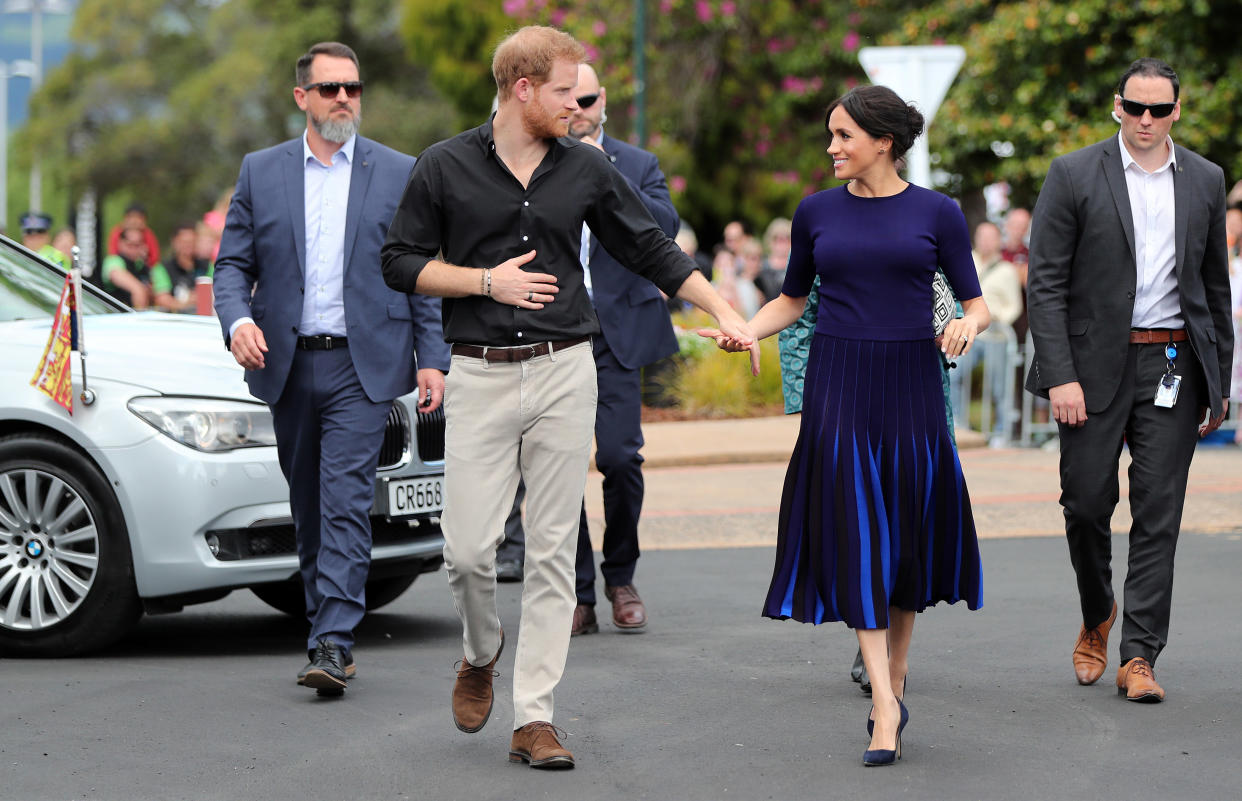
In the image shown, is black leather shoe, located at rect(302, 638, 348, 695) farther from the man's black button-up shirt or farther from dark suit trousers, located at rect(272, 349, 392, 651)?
the man's black button-up shirt

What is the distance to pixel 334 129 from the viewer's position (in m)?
6.41

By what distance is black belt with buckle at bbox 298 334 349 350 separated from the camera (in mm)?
6328

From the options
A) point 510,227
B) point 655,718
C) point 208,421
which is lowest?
point 655,718

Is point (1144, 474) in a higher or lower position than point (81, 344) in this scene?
lower

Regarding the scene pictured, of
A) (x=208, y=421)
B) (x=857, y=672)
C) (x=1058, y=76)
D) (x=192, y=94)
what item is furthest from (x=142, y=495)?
(x=192, y=94)

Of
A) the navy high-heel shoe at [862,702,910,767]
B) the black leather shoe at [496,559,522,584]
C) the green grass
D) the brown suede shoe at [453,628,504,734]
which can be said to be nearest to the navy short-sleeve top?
the navy high-heel shoe at [862,702,910,767]

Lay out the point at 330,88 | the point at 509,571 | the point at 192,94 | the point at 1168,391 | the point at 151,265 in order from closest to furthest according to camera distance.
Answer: the point at 1168,391 < the point at 330,88 < the point at 509,571 < the point at 151,265 < the point at 192,94

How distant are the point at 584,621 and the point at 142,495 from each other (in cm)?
183

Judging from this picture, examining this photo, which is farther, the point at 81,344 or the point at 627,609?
the point at 627,609

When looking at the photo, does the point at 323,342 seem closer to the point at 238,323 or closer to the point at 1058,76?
the point at 238,323

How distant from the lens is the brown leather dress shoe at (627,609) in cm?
745

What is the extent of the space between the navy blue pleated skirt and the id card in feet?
3.22

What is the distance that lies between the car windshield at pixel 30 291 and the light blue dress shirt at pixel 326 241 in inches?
66.7

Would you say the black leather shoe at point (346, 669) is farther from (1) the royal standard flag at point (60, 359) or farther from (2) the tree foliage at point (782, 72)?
(2) the tree foliage at point (782, 72)
